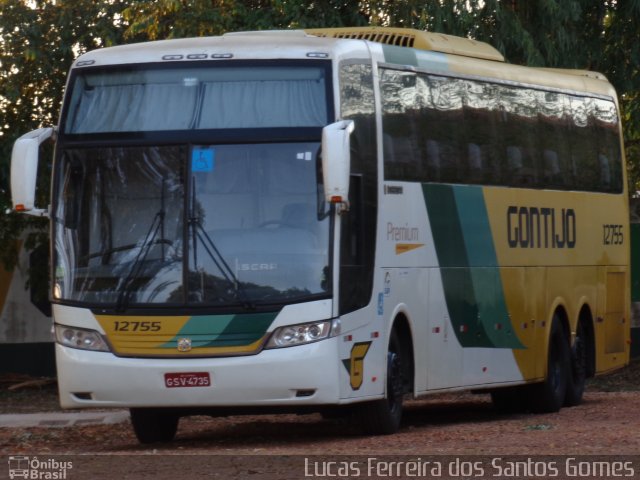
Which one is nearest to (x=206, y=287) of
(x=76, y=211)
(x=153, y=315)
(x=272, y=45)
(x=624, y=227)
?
(x=153, y=315)

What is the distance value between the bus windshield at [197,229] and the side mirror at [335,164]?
0.44 metres

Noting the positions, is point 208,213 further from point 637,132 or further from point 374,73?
point 637,132

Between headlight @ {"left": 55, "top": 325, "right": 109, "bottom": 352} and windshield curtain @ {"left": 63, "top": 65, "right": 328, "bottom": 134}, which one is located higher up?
windshield curtain @ {"left": 63, "top": 65, "right": 328, "bottom": 134}

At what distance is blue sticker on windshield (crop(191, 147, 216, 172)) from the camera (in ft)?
42.4

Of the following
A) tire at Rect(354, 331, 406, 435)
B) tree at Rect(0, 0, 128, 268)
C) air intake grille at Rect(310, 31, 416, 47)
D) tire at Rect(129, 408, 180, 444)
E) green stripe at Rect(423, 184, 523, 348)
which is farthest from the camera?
tree at Rect(0, 0, 128, 268)

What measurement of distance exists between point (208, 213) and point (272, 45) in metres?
1.61

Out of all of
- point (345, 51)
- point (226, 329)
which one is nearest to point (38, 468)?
point (226, 329)

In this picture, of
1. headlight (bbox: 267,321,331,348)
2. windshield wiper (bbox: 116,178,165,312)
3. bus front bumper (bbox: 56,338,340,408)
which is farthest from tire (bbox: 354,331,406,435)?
windshield wiper (bbox: 116,178,165,312)

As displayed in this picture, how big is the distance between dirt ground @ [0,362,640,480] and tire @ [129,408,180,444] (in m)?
0.15

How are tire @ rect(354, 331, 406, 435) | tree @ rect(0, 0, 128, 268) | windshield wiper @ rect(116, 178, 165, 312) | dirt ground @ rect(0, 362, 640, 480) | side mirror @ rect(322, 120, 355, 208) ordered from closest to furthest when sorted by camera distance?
1. dirt ground @ rect(0, 362, 640, 480)
2. side mirror @ rect(322, 120, 355, 208)
3. windshield wiper @ rect(116, 178, 165, 312)
4. tire @ rect(354, 331, 406, 435)
5. tree @ rect(0, 0, 128, 268)

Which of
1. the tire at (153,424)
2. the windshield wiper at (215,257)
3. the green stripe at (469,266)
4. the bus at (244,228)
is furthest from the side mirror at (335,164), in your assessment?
the tire at (153,424)

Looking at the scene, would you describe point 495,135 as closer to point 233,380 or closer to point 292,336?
point 292,336

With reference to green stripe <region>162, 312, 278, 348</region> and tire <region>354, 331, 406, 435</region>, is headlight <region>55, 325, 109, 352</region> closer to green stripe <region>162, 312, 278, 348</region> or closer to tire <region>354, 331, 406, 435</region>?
green stripe <region>162, 312, 278, 348</region>

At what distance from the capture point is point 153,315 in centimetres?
1279
